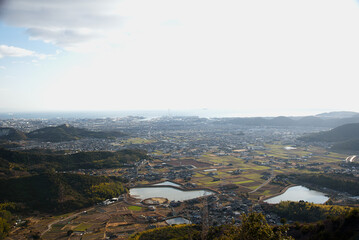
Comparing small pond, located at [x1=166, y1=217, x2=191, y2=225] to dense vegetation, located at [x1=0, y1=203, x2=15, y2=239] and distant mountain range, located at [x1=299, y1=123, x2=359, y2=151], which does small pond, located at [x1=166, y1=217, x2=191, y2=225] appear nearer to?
dense vegetation, located at [x1=0, y1=203, x2=15, y2=239]

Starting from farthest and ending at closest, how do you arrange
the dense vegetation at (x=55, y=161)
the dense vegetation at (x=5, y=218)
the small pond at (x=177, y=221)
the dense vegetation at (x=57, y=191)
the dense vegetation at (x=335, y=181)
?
the dense vegetation at (x=55, y=161)
the dense vegetation at (x=335, y=181)
the dense vegetation at (x=57, y=191)
the small pond at (x=177, y=221)
the dense vegetation at (x=5, y=218)

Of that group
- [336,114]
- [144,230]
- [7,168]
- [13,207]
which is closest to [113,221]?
[144,230]

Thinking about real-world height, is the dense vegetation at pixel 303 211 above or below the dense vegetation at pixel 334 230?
below

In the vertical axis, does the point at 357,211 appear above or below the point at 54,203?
above

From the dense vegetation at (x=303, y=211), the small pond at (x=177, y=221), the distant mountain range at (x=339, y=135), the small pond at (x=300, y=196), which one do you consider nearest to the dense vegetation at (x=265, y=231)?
the small pond at (x=177, y=221)

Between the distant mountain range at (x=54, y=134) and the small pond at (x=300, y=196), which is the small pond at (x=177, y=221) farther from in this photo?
the distant mountain range at (x=54, y=134)

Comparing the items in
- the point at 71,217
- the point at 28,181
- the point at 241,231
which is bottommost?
the point at 71,217

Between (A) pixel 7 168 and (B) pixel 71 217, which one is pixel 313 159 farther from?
(A) pixel 7 168

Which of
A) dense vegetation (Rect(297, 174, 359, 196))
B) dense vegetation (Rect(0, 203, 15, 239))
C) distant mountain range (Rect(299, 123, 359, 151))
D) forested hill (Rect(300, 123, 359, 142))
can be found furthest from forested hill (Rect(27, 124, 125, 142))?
dense vegetation (Rect(297, 174, 359, 196))
